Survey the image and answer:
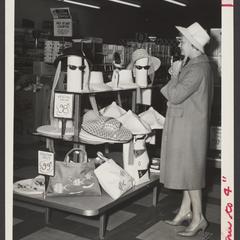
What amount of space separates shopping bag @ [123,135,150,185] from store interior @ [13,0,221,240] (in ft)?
1.44

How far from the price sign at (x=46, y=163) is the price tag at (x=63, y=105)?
341mm

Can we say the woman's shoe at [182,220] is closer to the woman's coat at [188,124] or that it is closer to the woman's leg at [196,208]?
the woman's leg at [196,208]

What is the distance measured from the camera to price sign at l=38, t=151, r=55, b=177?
12.1 feet

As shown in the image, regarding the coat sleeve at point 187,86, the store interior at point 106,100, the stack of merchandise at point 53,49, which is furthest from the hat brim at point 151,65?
the stack of merchandise at point 53,49

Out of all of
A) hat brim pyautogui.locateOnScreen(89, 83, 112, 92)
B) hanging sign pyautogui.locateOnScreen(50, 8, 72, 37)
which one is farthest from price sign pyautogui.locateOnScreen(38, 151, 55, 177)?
hanging sign pyautogui.locateOnScreen(50, 8, 72, 37)

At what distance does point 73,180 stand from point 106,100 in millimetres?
3210

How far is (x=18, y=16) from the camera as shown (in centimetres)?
1152

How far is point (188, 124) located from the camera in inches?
150

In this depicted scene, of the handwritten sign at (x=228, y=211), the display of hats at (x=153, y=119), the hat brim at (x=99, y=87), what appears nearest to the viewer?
the handwritten sign at (x=228, y=211)

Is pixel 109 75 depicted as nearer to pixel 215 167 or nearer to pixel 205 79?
pixel 215 167

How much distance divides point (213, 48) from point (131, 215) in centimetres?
248

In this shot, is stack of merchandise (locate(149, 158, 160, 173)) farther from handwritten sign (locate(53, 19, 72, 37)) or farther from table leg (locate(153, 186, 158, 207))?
handwritten sign (locate(53, 19, 72, 37))

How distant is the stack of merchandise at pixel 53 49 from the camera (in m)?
7.83

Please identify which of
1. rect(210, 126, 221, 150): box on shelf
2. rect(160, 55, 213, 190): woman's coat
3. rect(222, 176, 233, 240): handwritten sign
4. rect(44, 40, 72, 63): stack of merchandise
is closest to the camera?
rect(222, 176, 233, 240): handwritten sign
